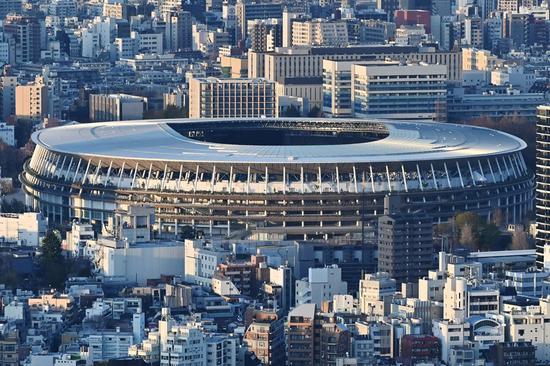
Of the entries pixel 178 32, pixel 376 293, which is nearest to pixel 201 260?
pixel 376 293

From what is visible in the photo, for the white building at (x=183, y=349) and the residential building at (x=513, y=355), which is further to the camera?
the residential building at (x=513, y=355)

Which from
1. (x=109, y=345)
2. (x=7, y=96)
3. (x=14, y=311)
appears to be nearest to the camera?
(x=109, y=345)

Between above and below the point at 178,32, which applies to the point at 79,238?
above

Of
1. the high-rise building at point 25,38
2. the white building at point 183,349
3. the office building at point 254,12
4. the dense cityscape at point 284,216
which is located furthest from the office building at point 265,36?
the white building at point 183,349

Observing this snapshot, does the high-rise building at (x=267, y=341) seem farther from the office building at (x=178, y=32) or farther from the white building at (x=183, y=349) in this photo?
the office building at (x=178, y=32)

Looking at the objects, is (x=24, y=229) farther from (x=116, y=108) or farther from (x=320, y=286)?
(x=116, y=108)

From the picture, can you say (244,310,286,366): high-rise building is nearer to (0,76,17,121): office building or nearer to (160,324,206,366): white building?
(160,324,206,366): white building
